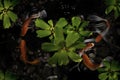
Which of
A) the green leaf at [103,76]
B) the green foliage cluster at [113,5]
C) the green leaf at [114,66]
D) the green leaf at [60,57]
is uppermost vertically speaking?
the green foliage cluster at [113,5]

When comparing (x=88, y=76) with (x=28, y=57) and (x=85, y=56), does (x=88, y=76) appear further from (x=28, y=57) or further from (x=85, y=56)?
(x=28, y=57)

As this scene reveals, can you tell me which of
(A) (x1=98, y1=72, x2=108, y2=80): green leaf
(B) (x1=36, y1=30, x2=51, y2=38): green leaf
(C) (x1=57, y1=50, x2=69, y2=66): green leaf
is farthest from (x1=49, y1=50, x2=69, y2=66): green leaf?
(A) (x1=98, y1=72, x2=108, y2=80): green leaf

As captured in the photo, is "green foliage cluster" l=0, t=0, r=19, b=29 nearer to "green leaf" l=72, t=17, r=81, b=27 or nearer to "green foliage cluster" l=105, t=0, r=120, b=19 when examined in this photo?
"green leaf" l=72, t=17, r=81, b=27

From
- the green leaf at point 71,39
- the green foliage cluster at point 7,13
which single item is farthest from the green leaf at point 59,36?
the green foliage cluster at point 7,13

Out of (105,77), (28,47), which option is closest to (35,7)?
(28,47)

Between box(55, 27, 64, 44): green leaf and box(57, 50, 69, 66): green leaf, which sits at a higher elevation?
box(55, 27, 64, 44): green leaf

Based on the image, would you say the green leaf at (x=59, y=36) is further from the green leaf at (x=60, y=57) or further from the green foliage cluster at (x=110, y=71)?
the green foliage cluster at (x=110, y=71)

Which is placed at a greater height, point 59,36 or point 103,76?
point 59,36

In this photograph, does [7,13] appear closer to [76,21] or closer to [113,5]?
[76,21]

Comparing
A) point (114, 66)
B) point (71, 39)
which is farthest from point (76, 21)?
point (114, 66)
